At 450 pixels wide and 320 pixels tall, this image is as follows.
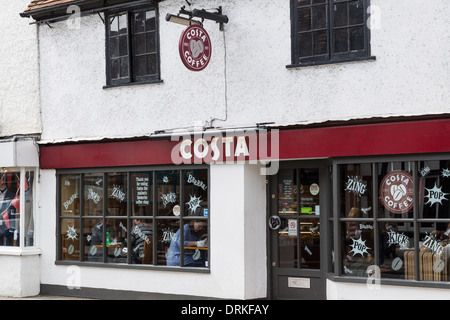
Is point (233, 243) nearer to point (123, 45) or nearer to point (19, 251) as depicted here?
point (123, 45)

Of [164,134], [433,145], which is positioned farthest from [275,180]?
[433,145]

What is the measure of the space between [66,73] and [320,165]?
518cm

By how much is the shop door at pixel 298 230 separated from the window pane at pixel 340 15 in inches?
84.0

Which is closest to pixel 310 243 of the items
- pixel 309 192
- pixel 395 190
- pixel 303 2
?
pixel 309 192

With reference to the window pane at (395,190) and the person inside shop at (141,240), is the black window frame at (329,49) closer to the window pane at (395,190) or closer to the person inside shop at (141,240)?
the window pane at (395,190)

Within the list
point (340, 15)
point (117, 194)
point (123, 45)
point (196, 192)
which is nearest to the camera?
point (340, 15)

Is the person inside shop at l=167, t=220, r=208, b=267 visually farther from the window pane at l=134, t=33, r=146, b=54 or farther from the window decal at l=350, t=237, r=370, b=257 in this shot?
the window pane at l=134, t=33, r=146, b=54

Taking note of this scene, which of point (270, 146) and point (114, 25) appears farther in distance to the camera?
point (114, 25)

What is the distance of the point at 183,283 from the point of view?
12523 millimetres

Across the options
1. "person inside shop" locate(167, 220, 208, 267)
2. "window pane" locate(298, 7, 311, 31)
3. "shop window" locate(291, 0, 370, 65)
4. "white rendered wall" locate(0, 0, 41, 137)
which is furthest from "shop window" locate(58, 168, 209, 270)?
"window pane" locate(298, 7, 311, 31)

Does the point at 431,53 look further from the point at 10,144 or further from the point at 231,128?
the point at 10,144

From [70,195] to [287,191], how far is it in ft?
14.1

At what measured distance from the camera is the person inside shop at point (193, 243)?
492 inches

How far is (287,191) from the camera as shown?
12.2 meters
